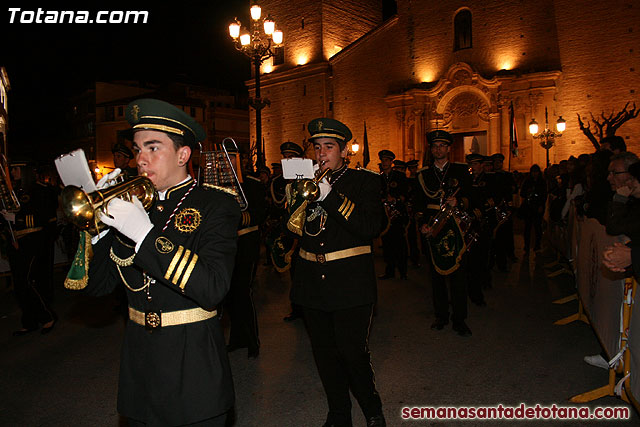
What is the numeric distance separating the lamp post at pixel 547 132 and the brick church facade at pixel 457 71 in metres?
0.39

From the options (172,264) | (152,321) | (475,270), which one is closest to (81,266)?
(152,321)

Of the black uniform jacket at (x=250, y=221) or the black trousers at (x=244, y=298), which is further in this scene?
the black uniform jacket at (x=250, y=221)

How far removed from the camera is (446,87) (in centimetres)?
2573

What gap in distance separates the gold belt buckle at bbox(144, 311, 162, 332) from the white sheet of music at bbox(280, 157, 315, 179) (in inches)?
49.1

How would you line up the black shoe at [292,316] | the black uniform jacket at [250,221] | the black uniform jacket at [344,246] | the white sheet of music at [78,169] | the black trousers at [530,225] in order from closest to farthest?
the white sheet of music at [78,169], the black uniform jacket at [344,246], the black uniform jacket at [250,221], the black shoe at [292,316], the black trousers at [530,225]

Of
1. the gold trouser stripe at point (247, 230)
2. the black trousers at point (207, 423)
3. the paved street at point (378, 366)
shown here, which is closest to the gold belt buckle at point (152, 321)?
the black trousers at point (207, 423)

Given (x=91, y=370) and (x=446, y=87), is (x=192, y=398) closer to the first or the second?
(x=91, y=370)

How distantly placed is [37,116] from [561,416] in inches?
2623

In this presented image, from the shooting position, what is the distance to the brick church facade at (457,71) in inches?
885

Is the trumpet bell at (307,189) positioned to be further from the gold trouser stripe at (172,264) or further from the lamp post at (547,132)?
the lamp post at (547,132)

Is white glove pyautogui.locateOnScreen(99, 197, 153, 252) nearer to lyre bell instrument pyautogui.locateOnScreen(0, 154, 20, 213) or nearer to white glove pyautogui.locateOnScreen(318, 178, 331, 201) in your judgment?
white glove pyautogui.locateOnScreen(318, 178, 331, 201)

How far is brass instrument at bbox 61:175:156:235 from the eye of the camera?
1.81m

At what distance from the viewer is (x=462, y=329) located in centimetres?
619

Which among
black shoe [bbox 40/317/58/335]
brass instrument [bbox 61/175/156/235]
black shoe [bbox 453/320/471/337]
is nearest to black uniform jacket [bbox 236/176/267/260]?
black shoe [bbox 453/320/471/337]
